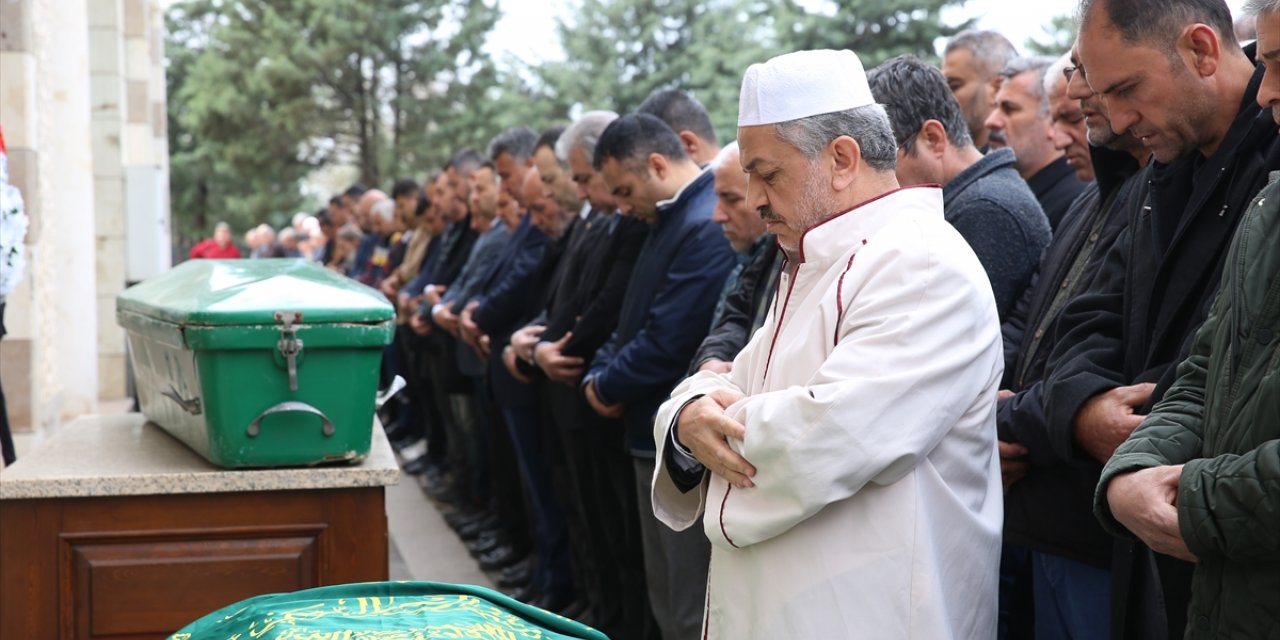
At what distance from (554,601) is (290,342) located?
3.38 m

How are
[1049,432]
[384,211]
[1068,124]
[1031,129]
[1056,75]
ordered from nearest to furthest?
[1049,432] < [1068,124] < [1056,75] < [1031,129] < [384,211]

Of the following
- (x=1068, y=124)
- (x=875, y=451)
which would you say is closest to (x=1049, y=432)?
(x=875, y=451)

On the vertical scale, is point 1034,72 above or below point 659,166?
above

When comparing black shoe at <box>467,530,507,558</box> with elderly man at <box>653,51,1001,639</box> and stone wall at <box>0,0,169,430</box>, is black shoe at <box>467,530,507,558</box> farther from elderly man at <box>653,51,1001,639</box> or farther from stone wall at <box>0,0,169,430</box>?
elderly man at <box>653,51,1001,639</box>

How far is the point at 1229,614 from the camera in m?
2.25

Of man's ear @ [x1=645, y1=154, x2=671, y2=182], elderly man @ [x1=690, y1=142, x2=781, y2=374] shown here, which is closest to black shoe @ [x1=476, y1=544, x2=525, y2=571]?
man's ear @ [x1=645, y1=154, x2=671, y2=182]

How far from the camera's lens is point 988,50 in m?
5.64

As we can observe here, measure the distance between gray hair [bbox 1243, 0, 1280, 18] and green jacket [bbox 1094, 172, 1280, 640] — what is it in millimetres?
266

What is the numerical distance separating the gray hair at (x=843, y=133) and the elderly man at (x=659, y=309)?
2025 millimetres

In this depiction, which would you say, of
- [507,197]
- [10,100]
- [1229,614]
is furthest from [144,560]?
[507,197]

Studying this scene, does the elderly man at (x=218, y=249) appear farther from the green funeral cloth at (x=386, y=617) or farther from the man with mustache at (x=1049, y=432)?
the green funeral cloth at (x=386, y=617)

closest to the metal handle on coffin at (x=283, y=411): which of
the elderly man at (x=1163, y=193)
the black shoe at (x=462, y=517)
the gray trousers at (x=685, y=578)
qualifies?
the gray trousers at (x=685, y=578)

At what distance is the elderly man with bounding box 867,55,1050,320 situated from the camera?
3844mm

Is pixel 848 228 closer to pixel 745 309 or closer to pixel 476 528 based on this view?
pixel 745 309
